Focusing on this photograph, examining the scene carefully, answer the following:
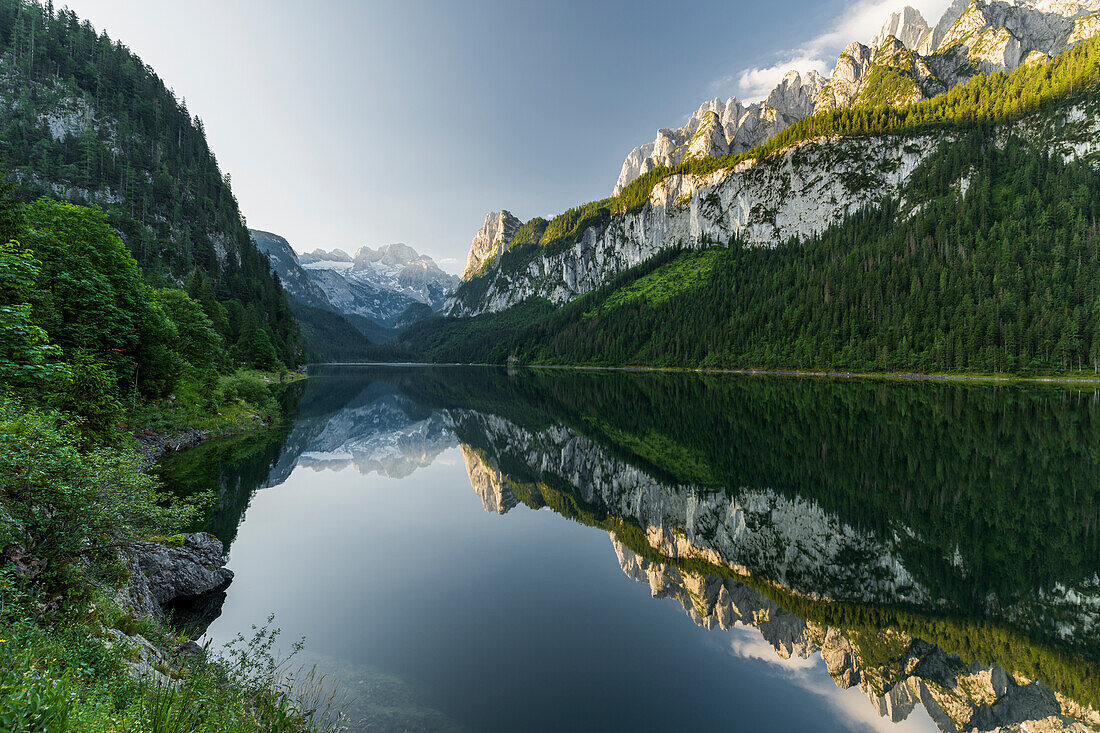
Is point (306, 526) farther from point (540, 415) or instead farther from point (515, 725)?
point (540, 415)

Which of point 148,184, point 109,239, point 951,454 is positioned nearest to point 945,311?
point 951,454

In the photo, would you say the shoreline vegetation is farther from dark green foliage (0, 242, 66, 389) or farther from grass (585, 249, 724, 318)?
grass (585, 249, 724, 318)

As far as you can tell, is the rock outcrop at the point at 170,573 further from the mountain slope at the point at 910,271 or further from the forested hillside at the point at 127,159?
the mountain slope at the point at 910,271

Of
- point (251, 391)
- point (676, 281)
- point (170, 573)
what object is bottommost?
point (170, 573)

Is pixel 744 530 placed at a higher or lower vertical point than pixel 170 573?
lower

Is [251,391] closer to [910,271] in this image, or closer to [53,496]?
[53,496]

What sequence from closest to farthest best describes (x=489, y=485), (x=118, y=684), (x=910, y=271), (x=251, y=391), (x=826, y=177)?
(x=118, y=684)
(x=489, y=485)
(x=251, y=391)
(x=910, y=271)
(x=826, y=177)

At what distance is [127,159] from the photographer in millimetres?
94312

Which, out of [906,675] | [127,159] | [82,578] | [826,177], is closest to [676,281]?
[826,177]

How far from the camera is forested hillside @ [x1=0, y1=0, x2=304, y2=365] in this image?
256 feet

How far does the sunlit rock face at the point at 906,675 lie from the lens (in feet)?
29.0

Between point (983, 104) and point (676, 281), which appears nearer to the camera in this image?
point (983, 104)

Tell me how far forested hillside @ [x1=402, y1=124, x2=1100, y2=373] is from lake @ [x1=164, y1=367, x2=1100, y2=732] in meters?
73.8

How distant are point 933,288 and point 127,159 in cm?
18126
